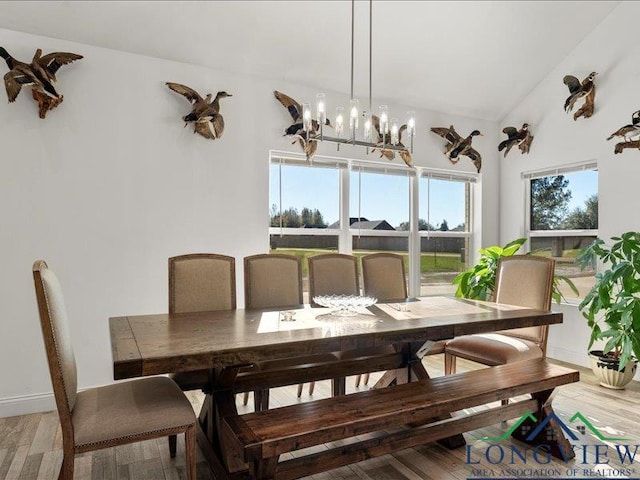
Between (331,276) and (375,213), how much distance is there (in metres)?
1.52

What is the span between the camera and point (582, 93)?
13.7 ft

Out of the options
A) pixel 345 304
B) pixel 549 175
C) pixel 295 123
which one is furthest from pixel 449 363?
pixel 549 175

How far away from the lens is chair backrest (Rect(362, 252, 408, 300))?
3.59 m

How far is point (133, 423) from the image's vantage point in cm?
184

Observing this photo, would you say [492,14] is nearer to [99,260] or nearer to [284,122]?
[284,122]

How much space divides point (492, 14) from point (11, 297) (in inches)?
178

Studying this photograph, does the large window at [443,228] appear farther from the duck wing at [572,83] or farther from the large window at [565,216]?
the duck wing at [572,83]

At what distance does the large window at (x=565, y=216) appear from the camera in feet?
14.4

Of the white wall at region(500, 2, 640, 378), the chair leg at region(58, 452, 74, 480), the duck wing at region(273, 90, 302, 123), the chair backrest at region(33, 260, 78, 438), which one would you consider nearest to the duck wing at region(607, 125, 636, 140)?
the white wall at region(500, 2, 640, 378)

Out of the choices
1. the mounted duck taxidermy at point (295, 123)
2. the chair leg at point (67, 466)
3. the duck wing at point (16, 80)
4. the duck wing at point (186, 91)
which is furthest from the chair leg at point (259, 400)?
the duck wing at point (16, 80)

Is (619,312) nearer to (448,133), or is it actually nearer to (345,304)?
(345,304)

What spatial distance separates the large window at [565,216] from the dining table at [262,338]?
6.65ft

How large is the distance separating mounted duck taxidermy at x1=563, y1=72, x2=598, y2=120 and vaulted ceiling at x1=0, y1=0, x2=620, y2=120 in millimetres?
419

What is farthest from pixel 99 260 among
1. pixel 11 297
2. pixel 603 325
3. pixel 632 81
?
pixel 632 81
